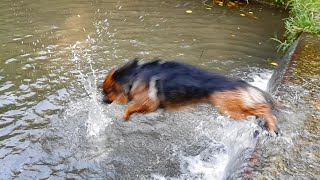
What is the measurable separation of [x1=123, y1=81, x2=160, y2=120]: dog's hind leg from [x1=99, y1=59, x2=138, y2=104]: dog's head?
0.12 meters

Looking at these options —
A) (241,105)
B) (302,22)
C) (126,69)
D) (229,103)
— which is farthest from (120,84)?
(302,22)

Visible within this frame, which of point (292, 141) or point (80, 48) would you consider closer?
point (292, 141)

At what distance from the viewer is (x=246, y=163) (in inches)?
122

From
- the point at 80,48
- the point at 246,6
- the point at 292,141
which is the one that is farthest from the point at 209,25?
the point at 292,141

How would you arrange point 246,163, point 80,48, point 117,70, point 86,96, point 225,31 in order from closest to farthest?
point 246,163 < point 117,70 < point 86,96 < point 80,48 < point 225,31

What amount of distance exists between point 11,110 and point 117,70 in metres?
1.40

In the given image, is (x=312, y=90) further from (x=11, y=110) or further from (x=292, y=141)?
(x=11, y=110)

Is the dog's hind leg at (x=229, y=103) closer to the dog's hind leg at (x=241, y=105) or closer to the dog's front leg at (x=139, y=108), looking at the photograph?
the dog's hind leg at (x=241, y=105)

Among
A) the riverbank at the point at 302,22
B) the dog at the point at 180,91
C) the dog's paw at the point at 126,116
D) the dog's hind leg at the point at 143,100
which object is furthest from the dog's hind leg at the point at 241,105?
the riverbank at the point at 302,22

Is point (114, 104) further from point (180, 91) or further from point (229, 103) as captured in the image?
point (229, 103)

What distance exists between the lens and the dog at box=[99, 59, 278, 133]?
380 cm

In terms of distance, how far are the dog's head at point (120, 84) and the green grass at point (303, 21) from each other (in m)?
3.22

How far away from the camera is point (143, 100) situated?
447 cm

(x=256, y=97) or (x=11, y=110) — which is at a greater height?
(x=256, y=97)
